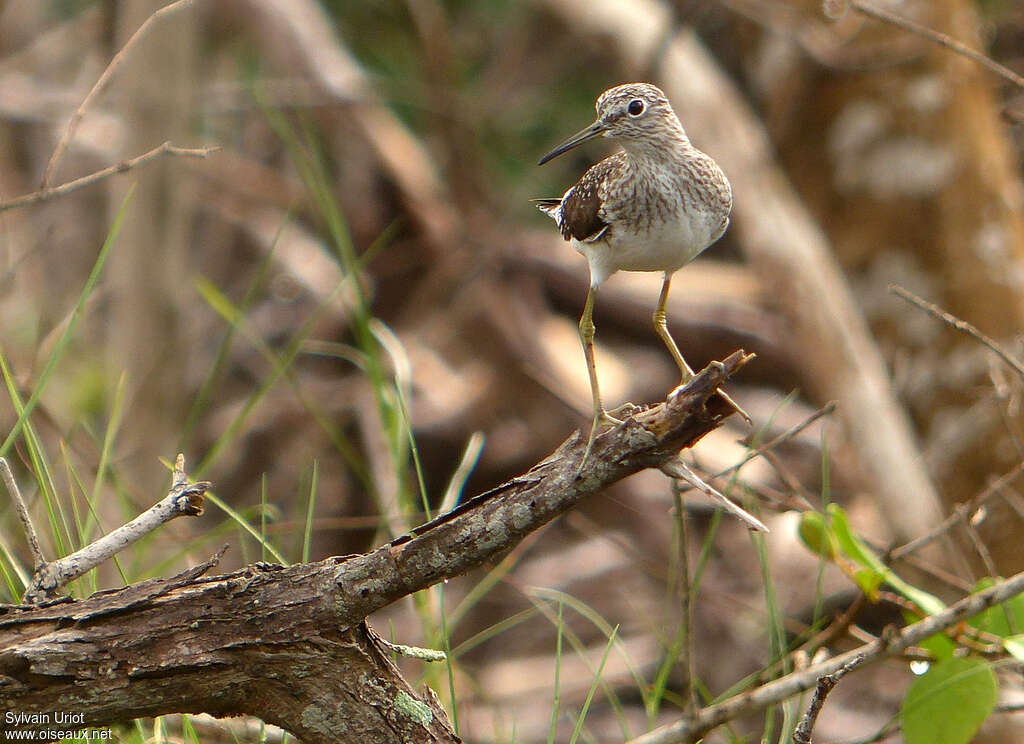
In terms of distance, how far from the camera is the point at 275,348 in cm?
818

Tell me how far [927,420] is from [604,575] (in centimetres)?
266

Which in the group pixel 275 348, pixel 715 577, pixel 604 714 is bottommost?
pixel 604 714

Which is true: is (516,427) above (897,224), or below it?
above

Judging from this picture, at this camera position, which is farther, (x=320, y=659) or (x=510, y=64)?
(x=510, y=64)

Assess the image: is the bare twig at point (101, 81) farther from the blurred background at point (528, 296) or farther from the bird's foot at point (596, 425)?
the bird's foot at point (596, 425)

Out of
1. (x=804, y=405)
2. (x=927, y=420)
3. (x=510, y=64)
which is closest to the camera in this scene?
(x=927, y=420)

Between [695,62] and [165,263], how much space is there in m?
3.21

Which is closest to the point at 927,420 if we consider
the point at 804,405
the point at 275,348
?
the point at 804,405

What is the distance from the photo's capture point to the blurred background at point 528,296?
445cm

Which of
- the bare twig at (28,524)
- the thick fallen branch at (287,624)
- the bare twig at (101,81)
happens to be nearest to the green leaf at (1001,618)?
the thick fallen branch at (287,624)

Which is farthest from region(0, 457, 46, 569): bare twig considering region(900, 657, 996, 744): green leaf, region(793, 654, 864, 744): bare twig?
region(900, 657, 996, 744): green leaf

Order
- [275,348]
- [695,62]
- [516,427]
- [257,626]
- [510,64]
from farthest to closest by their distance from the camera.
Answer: [510,64], [275,348], [516,427], [695,62], [257,626]

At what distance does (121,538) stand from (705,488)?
0.91 metres

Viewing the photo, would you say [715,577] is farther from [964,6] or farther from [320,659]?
[320,659]
